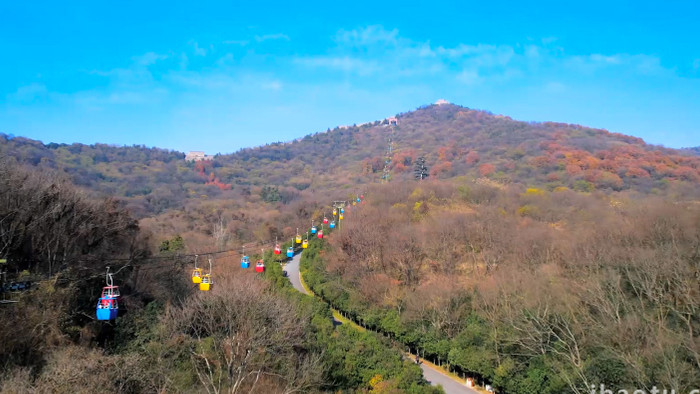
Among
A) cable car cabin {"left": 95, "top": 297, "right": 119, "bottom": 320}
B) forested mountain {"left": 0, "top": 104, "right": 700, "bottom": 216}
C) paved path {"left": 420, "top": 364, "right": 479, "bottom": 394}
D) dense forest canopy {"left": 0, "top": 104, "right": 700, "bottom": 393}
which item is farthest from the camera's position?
forested mountain {"left": 0, "top": 104, "right": 700, "bottom": 216}

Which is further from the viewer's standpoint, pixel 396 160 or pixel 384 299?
pixel 396 160

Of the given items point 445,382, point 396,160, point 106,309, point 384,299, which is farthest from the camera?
point 396,160

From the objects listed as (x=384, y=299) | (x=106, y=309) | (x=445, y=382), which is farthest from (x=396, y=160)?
(x=106, y=309)

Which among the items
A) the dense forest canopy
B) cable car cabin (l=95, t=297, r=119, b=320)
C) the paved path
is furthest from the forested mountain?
cable car cabin (l=95, t=297, r=119, b=320)

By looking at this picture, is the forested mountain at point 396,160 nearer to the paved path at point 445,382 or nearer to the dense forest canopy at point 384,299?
the dense forest canopy at point 384,299

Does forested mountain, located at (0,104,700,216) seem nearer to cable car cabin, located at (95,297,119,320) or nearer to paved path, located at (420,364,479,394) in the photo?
paved path, located at (420,364,479,394)

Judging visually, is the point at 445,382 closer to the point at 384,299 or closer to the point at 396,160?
the point at 384,299

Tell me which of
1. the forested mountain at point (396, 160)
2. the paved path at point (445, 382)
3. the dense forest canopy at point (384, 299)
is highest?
the forested mountain at point (396, 160)

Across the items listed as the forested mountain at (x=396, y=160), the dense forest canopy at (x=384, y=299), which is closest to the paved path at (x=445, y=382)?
the dense forest canopy at (x=384, y=299)

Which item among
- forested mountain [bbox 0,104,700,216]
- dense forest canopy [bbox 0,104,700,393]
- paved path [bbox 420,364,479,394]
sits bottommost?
paved path [bbox 420,364,479,394]

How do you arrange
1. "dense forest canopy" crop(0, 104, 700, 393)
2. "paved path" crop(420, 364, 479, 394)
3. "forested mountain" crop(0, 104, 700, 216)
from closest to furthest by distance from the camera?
"dense forest canopy" crop(0, 104, 700, 393), "paved path" crop(420, 364, 479, 394), "forested mountain" crop(0, 104, 700, 216)

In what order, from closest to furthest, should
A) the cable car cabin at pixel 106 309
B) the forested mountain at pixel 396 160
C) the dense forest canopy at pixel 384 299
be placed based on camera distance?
the cable car cabin at pixel 106 309 < the dense forest canopy at pixel 384 299 < the forested mountain at pixel 396 160

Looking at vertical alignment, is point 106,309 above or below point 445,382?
above
